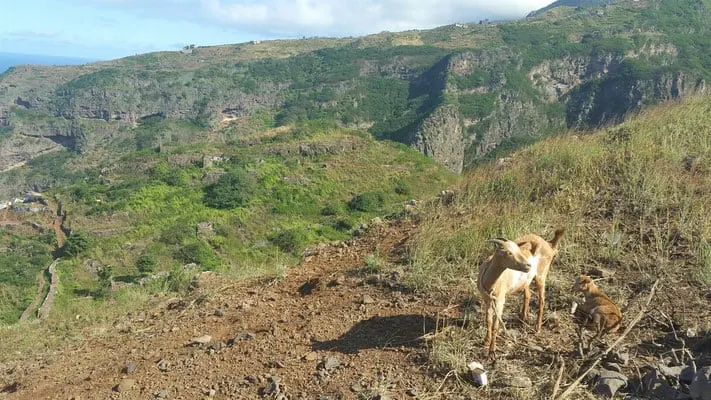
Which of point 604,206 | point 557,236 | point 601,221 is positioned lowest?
point 601,221

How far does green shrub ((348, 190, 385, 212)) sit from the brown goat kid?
101ft

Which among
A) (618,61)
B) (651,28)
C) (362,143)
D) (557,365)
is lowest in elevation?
(362,143)

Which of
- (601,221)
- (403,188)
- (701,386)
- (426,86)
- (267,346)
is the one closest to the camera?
(701,386)

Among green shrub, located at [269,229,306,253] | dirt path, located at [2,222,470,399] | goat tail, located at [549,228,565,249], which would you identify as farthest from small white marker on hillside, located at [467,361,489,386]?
green shrub, located at [269,229,306,253]

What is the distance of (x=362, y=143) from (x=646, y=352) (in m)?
43.8

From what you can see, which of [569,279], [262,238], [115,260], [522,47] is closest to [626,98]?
[522,47]

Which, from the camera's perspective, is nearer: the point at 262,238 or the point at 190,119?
the point at 262,238

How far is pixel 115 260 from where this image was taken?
26.3m

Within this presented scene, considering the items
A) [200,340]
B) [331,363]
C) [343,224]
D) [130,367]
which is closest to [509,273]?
[331,363]

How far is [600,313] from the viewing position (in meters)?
3.55

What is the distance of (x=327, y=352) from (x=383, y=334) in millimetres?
512

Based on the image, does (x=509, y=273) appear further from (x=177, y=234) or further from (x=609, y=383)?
(x=177, y=234)

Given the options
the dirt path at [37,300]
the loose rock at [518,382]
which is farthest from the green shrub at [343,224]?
the loose rock at [518,382]

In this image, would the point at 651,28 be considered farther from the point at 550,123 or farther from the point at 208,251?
the point at 208,251
